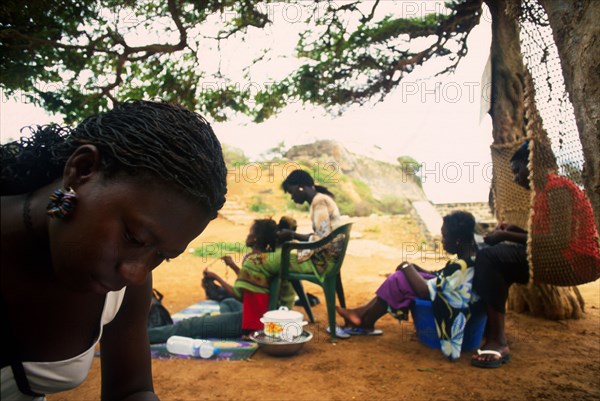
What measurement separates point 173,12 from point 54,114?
66.0 inches

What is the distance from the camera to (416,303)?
148 inches

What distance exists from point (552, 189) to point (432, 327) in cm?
149

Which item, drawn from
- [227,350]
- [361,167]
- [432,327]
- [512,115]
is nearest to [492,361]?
[432,327]

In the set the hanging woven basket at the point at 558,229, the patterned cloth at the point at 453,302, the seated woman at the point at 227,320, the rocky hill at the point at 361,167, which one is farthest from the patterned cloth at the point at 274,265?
the rocky hill at the point at 361,167

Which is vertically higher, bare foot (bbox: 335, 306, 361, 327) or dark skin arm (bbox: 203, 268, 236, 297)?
dark skin arm (bbox: 203, 268, 236, 297)

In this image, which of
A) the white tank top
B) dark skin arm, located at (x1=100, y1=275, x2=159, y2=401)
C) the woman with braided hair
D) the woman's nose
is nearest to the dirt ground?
dark skin arm, located at (x1=100, y1=275, x2=159, y2=401)

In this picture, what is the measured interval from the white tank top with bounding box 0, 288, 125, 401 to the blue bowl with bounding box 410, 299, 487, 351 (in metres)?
3.04

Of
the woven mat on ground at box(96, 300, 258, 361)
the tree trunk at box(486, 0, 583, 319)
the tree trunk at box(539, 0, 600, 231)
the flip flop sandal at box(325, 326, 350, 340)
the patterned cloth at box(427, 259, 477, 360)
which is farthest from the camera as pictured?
the tree trunk at box(486, 0, 583, 319)

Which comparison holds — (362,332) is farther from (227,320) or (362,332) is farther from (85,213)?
(85,213)

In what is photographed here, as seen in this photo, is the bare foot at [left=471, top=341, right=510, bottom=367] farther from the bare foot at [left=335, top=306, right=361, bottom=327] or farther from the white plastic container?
the white plastic container

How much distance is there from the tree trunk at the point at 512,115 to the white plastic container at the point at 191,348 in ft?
10.2

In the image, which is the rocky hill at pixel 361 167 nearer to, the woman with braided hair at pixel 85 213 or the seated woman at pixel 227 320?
the seated woman at pixel 227 320

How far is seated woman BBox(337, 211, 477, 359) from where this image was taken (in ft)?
11.2

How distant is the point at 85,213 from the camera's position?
2.98 feet
